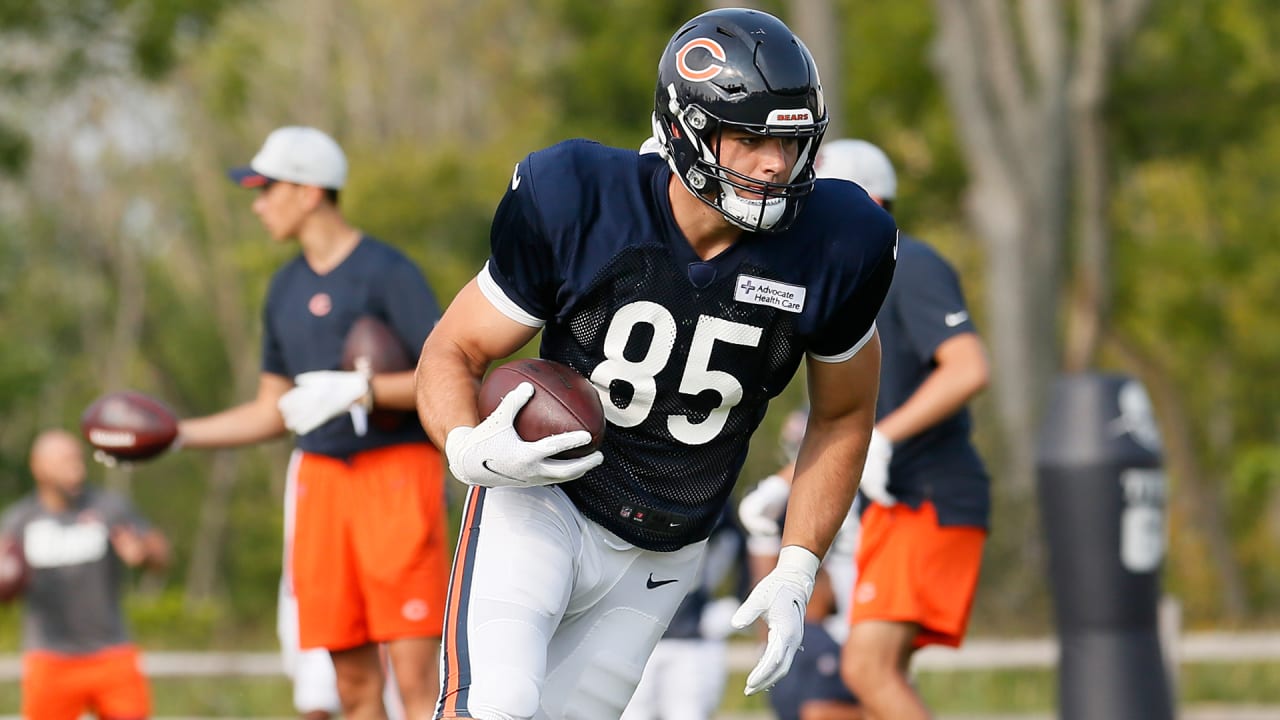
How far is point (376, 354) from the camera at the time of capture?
627 centimetres

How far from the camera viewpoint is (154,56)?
18297 millimetres

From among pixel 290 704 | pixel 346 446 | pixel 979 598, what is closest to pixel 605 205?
pixel 346 446

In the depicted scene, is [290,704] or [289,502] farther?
[290,704]

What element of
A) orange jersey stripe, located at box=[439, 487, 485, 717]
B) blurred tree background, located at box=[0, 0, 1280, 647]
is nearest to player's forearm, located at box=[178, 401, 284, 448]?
orange jersey stripe, located at box=[439, 487, 485, 717]

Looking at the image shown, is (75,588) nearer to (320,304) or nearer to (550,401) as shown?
(320,304)

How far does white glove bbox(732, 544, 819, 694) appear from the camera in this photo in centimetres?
411

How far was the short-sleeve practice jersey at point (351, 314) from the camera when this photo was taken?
6.45 meters

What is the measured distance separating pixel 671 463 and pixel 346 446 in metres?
2.45

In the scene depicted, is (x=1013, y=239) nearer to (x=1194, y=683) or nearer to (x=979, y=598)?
(x=979, y=598)

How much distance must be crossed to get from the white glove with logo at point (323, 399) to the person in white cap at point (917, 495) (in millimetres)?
1680

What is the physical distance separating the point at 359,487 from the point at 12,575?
397 cm

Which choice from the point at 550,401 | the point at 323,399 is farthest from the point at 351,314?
the point at 550,401

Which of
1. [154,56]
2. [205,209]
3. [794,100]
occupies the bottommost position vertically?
[205,209]

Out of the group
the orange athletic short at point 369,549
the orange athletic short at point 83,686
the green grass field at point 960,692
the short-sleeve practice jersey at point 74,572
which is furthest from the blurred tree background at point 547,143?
the orange athletic short at point 369,549
